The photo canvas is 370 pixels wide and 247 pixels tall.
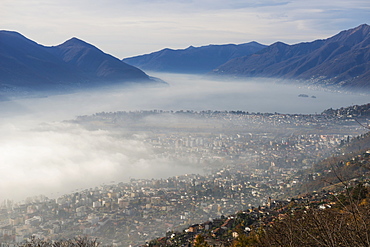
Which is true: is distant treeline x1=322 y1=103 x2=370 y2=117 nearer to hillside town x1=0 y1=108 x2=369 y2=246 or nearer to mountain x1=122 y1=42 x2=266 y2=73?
hillside town x1=0 y1=108 x2=369 y2=246

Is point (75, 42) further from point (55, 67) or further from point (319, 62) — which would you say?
point (319, 62)

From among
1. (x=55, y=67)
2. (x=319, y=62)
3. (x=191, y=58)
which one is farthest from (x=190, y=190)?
(x=191, y=58)

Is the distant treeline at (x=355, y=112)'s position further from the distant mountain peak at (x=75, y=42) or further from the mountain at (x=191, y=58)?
the mountain at (x=191, y=58)

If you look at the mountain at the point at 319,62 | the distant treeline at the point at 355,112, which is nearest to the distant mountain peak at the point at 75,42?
the mountain at the point at 319,62

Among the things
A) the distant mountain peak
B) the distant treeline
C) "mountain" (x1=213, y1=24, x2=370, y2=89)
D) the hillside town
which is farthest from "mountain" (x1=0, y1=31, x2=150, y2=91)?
the distant treeline

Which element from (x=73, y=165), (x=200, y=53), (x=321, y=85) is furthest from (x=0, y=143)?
(x=200, y=53)

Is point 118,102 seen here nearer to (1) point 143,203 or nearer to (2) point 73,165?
(2) point 73,165
